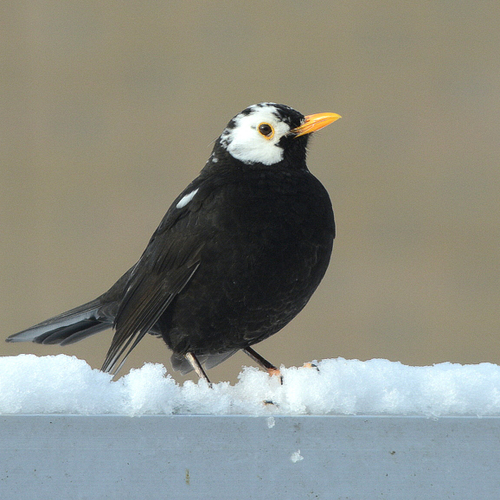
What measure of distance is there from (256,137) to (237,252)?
533mm

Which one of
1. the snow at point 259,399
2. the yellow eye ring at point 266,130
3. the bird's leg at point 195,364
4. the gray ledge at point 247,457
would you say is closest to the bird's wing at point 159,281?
the bird's leg at point 195,364

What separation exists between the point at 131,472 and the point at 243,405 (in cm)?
32

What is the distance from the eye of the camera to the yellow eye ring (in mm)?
2346

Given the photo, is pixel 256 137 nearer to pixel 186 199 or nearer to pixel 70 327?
pixel 186 199

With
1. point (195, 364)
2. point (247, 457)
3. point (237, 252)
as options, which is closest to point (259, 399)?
point (247, 457)

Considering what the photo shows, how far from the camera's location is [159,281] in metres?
2.22

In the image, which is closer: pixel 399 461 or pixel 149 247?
pixel 399 461

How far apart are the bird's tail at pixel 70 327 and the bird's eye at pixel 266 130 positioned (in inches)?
35.5

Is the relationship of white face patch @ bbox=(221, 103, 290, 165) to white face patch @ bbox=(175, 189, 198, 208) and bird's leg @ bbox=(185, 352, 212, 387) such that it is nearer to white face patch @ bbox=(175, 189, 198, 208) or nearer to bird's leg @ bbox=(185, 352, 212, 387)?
white face patch @ bbox=(175, 189, 198, 208)

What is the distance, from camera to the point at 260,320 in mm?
2082

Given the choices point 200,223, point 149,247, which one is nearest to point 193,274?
point 200,223

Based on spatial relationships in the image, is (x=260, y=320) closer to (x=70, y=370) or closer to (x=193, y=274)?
(x=193, y=274)

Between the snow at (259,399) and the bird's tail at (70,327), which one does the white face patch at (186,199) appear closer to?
the bird's tail at (70,327)

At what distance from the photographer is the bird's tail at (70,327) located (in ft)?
8.16
